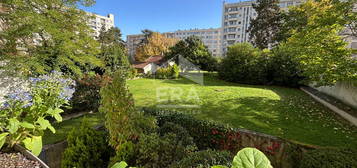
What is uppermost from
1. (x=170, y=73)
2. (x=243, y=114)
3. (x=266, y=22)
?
(x=266, y=22)

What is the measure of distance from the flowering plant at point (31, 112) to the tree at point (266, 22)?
23.1m

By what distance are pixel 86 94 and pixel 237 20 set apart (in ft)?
156

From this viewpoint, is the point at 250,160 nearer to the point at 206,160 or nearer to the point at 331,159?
the point at 206,160

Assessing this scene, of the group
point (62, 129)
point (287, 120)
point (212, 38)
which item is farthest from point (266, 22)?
point (212, 38)

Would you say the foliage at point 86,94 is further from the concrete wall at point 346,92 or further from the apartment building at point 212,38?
the apartment building at point 212,38

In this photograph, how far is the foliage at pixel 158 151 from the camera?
245 cm

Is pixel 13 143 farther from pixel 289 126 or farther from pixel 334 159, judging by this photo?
pixel 289 126

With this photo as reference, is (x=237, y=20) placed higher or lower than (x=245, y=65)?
higher

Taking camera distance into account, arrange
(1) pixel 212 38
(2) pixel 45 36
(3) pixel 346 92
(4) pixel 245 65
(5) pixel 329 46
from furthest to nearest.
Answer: (1) pixel 212 38 → (4) pixel 245 65 → (3) pixel 346 92 → (2) pixel 45 36 → (5) pixel 329 46

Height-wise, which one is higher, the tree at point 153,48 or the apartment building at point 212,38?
the apartment building at point 212,38

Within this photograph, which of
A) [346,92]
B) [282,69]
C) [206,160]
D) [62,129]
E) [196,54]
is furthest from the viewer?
[196,54]

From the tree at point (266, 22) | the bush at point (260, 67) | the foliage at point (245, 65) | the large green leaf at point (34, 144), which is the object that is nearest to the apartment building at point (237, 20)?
the tree at point (266, 22)

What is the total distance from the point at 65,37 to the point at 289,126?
7357 millimetres

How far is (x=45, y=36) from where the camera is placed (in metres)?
5.07
